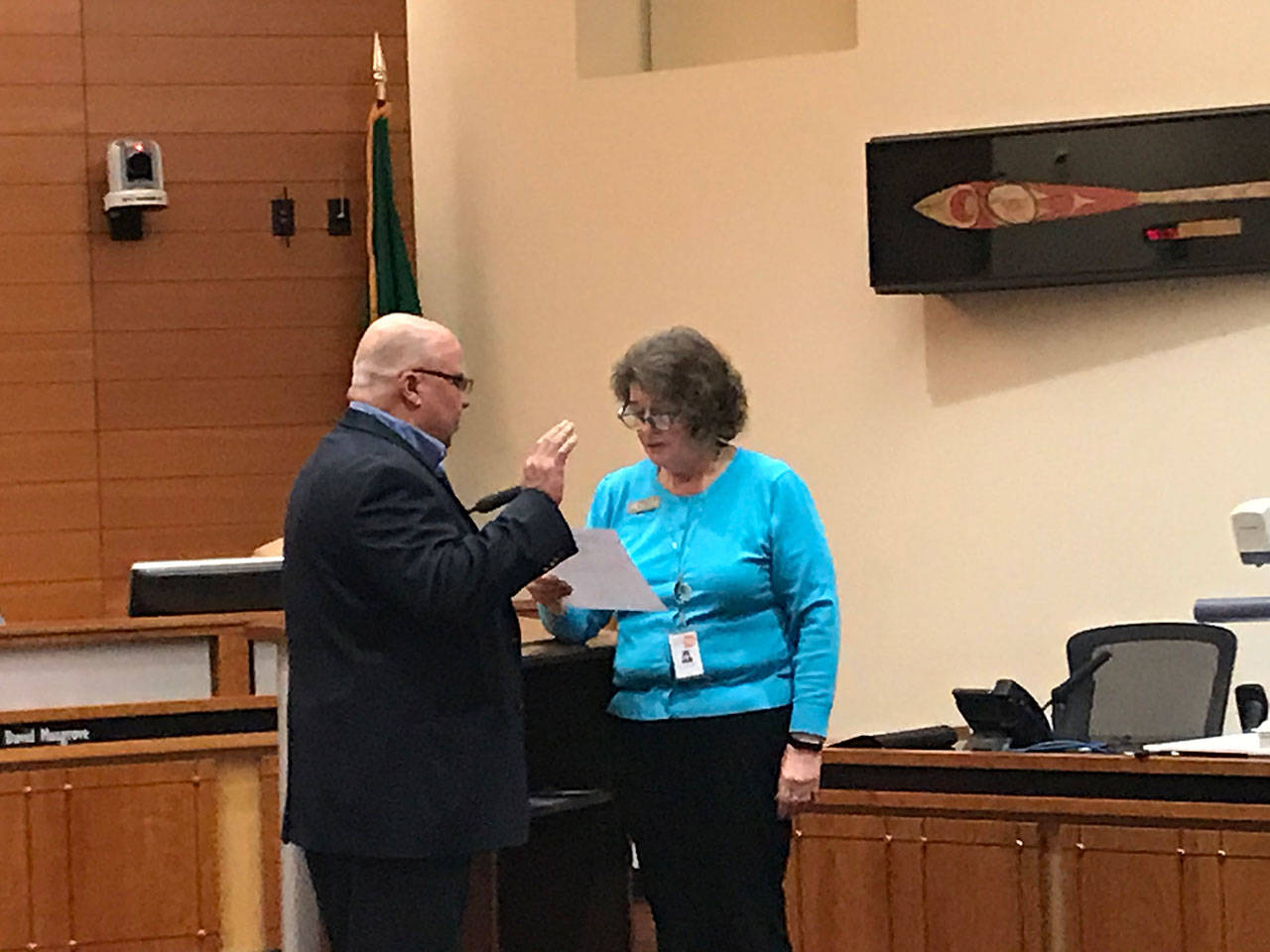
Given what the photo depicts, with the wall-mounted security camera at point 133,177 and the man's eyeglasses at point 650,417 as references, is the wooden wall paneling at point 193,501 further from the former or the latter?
the man's eyeglasses at point 650,417

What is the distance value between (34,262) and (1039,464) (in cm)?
380

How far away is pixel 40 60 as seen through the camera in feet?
24.2

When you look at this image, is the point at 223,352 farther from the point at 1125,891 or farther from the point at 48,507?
the point at 1125,891

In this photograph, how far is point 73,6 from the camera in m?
7.40

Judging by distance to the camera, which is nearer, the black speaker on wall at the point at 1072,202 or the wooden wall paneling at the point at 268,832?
the wooden wall paneling at the point at 268,832

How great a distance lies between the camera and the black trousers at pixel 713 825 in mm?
3160

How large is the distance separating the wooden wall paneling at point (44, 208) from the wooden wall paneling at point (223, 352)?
1.34 feet

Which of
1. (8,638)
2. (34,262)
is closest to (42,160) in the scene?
(34,262)

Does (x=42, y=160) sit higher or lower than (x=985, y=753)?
higher

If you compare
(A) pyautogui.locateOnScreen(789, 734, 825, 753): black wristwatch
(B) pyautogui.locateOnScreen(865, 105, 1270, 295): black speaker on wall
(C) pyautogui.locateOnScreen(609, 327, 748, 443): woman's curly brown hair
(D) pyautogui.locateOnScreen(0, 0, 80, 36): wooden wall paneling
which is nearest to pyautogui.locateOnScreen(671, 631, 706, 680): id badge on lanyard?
(A) pyautogui.locateOnScreen(789, 734, 825, 753): black wristwatch

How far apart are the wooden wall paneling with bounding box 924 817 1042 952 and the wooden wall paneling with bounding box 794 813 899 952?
92mm

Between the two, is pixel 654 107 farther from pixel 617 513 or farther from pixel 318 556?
pixel 318 556

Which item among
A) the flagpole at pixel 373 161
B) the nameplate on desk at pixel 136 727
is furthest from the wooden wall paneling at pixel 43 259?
the nameplate on desk at pixel 136 727

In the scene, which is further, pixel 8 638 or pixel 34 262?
pixel 34 262
